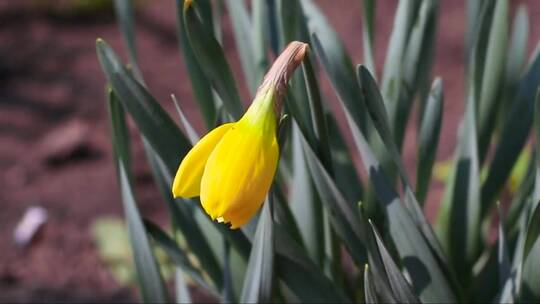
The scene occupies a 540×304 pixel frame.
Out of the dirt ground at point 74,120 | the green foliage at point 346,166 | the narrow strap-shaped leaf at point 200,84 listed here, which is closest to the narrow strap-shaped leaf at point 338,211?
the green foliage at point 346,166

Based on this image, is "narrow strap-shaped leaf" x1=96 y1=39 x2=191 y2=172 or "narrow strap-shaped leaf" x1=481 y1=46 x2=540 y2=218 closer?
"narrow strap-shaped leaf" x1=96 y1=39 x2=191 y2=172

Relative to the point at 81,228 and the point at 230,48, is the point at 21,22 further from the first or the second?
the point at 81,228

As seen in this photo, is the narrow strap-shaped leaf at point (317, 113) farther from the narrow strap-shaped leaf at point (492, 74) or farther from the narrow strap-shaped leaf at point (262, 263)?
the narrow strap-shaped leaf at point (492, 74)

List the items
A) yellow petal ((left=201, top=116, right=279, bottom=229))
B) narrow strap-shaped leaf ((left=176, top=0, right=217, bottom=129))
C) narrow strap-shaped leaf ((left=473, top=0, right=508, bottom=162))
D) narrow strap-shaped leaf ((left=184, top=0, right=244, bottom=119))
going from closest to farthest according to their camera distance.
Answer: yellow petal ((left=201, top=116, right=279, bottom=229)) < narrow strap-shaped leaf ((left=184, top=0, right=244, bottom=119)) < narrow strap-shaped leaf ((left=176, top=0, right=217, bottom=129)) < narrow strap-shaped leaf ((left=473, top=0, right=508, bottom=162))

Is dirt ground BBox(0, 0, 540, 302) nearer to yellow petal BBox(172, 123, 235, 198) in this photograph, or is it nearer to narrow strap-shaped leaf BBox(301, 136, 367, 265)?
narrow strap-shaped leaf BBox(301, 136, 367, 265)

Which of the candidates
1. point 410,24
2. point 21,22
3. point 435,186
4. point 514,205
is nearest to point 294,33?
point 410,24

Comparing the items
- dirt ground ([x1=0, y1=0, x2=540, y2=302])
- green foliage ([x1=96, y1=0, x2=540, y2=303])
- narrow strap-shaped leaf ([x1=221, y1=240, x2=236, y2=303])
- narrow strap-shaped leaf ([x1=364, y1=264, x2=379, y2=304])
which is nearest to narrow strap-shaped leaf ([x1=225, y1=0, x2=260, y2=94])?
green foliage ([x1=96, y1=0, x2=540, y2=303])
